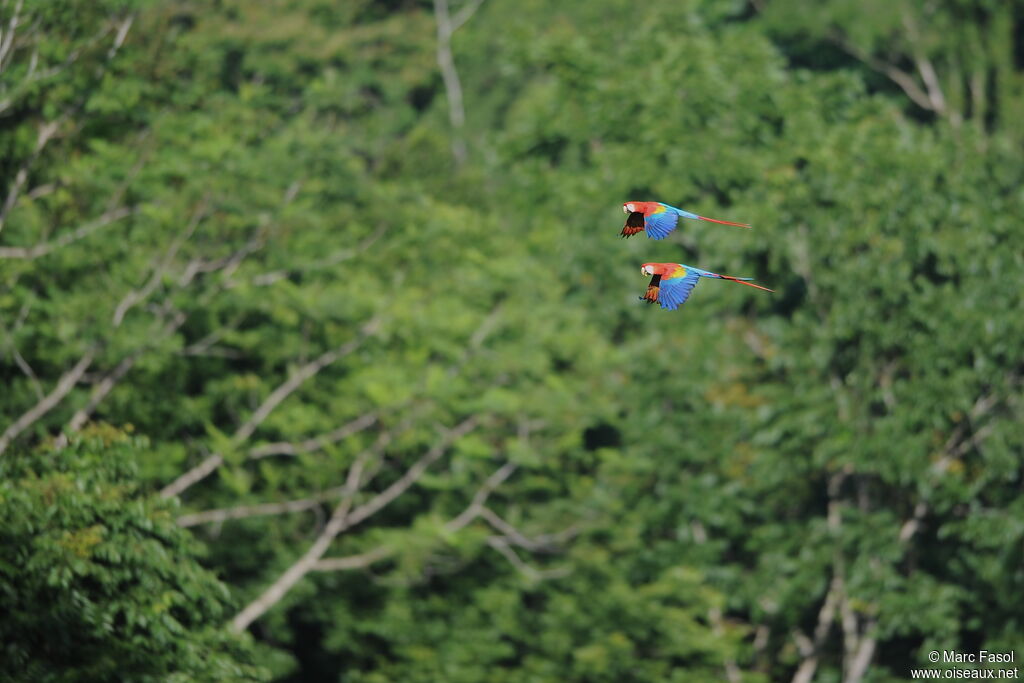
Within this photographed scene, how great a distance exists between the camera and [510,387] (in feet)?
71.5

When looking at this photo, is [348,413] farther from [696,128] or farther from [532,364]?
[696,128]

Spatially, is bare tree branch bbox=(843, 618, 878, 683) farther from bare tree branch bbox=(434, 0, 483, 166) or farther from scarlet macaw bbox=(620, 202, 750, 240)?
bare tree branch bbox=(434, 0, 483, 166)

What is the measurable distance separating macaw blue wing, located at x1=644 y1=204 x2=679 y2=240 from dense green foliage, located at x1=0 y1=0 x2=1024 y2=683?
32.9 ft

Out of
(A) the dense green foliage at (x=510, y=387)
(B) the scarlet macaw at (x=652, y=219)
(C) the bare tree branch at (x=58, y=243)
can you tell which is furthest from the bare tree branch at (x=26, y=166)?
(B) the scarlet macaw at (x=652, y=219)

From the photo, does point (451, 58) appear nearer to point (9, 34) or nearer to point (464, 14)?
point (464, 14)

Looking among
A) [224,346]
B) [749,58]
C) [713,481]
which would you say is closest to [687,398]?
[713,481]

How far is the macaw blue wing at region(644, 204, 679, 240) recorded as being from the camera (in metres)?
7.83

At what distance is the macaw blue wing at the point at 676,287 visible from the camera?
300 inches

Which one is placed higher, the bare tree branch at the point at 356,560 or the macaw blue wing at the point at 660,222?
the macaw blue wing at the point at 660,222

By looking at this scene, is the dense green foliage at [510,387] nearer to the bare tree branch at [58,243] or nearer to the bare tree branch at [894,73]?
the bare tree branch at [58,243]

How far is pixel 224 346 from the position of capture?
851 inches

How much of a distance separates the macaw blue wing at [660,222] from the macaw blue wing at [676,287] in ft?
0.71

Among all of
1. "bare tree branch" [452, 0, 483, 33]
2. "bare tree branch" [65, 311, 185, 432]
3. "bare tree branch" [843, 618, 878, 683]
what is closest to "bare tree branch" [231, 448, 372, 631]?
"bare tree branch" [65, 311, 185, 432]

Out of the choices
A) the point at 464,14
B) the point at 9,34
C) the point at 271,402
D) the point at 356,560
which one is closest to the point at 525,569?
the point at 356,560
